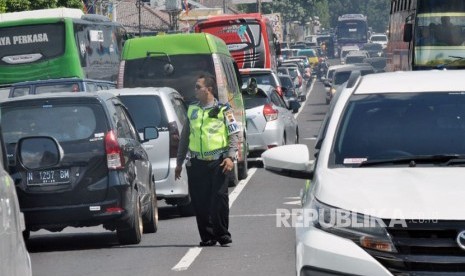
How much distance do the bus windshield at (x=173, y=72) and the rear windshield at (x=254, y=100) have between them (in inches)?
168

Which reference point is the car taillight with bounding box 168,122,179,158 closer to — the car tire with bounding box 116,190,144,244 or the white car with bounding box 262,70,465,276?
the car tire with bounding box 116,190,144,244

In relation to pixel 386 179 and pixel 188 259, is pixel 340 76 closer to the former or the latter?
pixel 188 259

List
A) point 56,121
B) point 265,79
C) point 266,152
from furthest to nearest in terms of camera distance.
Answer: point 265,79, point 56,121, point 266,152

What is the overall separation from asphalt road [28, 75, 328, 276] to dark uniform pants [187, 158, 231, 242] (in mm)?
216

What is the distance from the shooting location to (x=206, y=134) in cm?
1420

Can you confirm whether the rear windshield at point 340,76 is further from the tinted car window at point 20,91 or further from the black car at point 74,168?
the black car at point 74,168

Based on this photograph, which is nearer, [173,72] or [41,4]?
[173,72]

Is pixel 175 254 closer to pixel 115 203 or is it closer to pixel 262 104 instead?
pixel 115 203

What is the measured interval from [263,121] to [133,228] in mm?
11621

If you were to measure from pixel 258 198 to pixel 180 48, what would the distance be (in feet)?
10.9

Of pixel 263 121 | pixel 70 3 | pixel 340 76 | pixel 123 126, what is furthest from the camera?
pixel 70 3

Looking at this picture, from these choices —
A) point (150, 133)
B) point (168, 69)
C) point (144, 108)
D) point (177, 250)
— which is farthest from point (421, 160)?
point (168, 69)

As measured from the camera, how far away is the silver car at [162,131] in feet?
57.8

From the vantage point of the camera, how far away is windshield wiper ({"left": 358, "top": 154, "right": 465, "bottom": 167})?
8.23 metres
